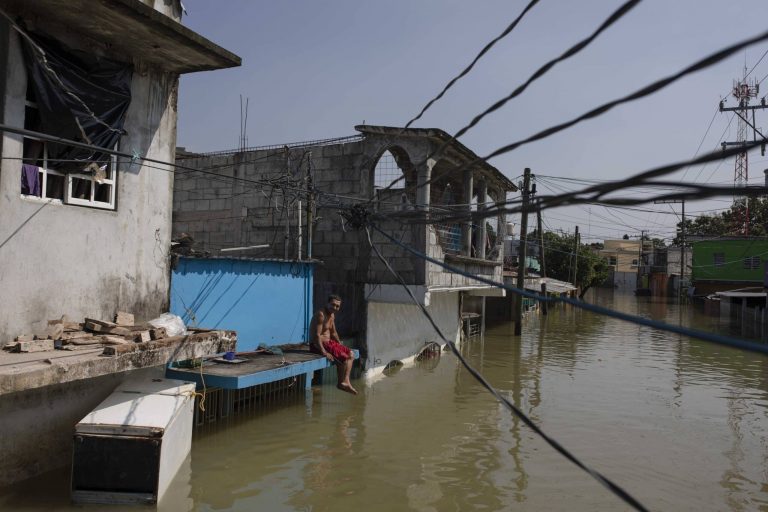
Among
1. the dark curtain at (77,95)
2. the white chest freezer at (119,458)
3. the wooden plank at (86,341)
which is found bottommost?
the white chest freezer at (119,458)

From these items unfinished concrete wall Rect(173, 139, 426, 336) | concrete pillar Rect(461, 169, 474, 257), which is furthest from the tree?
unfinished concrete wall Rect(173, 139, 426, 336)

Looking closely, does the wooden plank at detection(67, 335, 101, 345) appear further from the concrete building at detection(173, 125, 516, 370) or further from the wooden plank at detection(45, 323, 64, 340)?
the concrete building at detection(173, 125, 516, 370)

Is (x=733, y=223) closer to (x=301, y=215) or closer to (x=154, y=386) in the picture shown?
(x=301, y=215)

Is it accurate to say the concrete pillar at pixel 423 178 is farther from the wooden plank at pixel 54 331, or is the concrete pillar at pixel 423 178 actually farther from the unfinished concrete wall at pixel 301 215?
the wooden plank at pixel 54 331

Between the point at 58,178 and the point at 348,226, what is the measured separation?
7.14 metres

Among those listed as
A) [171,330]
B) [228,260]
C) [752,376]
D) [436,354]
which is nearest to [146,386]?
[171,330]

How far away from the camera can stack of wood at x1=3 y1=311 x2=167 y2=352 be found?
6708 millimetres

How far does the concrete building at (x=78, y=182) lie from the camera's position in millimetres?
6871

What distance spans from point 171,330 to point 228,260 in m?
2.77

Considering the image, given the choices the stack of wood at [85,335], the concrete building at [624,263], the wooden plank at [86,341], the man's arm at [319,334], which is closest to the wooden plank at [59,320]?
the stack of wood at [85,335]

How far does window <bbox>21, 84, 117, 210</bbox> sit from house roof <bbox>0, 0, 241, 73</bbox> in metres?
0.94

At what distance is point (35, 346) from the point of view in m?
6.63

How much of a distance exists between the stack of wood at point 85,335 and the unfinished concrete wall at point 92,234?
0.19 meters

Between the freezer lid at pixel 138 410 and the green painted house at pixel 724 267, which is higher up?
the green painted house at pixel 724 267
